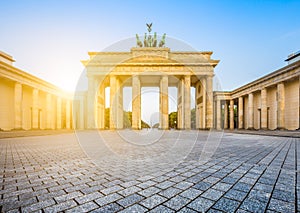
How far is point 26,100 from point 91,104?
1179cm

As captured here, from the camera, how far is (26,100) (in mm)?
29469

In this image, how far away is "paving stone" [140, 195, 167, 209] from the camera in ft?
6.59

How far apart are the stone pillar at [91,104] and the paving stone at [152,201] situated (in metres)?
29.8

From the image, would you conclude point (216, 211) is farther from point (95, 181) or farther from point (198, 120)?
point (198, 120)

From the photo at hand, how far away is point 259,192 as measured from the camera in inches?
94.4

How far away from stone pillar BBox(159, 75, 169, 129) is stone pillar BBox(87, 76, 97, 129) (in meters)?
13.1

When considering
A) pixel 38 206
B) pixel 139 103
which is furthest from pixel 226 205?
pixel 139 103

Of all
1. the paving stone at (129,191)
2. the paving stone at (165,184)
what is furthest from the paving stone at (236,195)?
the paving stone at (129,191)

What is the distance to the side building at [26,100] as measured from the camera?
22.8 meters

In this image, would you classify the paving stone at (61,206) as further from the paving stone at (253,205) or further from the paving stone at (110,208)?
the paving stone at (253,205)

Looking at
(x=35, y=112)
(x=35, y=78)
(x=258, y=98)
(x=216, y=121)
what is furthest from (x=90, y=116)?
(x=258, y=98)

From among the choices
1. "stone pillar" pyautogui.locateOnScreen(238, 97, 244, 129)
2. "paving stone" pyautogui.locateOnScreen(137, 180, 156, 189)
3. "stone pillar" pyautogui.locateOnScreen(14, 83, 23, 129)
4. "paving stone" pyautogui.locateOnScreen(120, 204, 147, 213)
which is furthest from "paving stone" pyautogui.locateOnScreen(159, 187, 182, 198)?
"stone pillar" pyautogui.locateOnScreen(238, 97, 244, 129)

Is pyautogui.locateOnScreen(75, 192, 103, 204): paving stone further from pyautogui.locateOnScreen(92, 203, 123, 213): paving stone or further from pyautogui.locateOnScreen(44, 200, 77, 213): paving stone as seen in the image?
pyautogui.locateOnScreen(92, 203, 123, 213): paving stone

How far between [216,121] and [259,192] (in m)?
39.2
